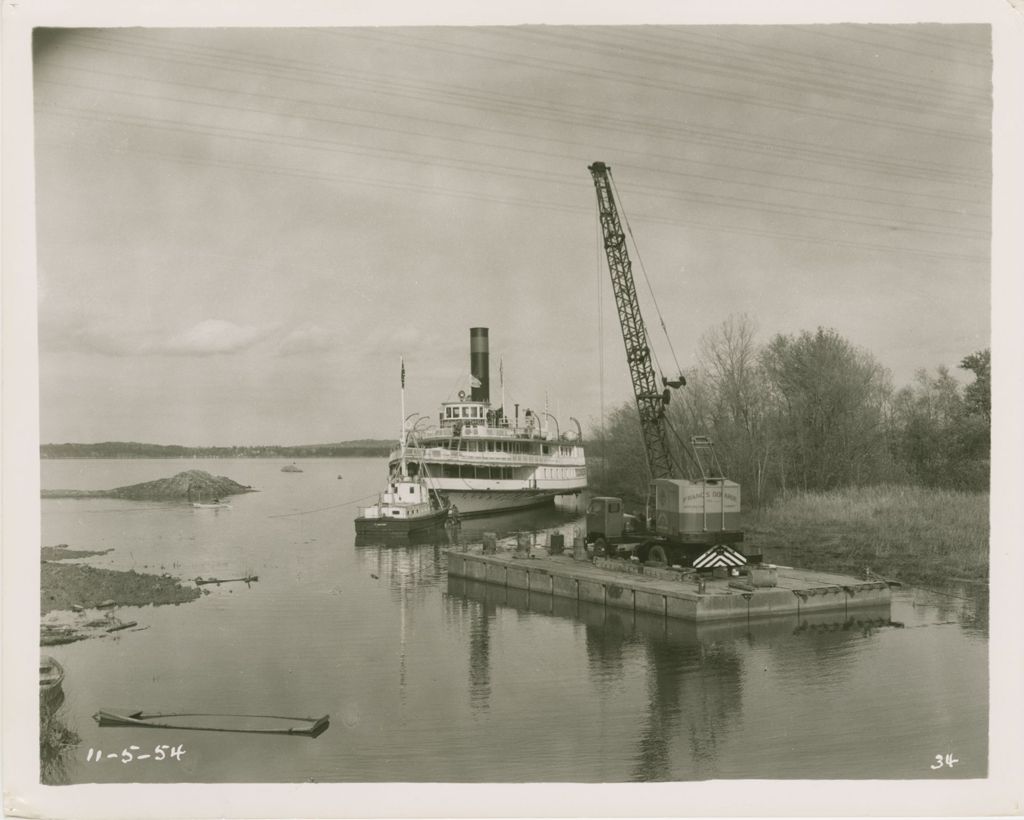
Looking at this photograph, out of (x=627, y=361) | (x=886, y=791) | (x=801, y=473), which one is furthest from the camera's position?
(x=801, y=473)

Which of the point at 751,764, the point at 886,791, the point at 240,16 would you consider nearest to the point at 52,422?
the point at 240,16

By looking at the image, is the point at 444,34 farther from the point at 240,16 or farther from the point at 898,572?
the point at 898,572

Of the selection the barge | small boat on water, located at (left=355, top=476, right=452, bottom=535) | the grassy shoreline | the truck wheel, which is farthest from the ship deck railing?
the truck wheel

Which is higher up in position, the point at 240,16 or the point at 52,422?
the point at 240,16

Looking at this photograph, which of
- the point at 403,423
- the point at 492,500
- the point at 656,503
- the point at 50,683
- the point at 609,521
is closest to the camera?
the point at 50,683

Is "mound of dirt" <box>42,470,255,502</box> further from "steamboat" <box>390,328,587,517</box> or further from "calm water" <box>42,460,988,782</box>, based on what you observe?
"calm water" <box>42,460,988,782</box>

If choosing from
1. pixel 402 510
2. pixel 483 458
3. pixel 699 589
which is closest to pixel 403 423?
pixel 402 510

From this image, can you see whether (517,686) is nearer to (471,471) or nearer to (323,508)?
(471,471)
